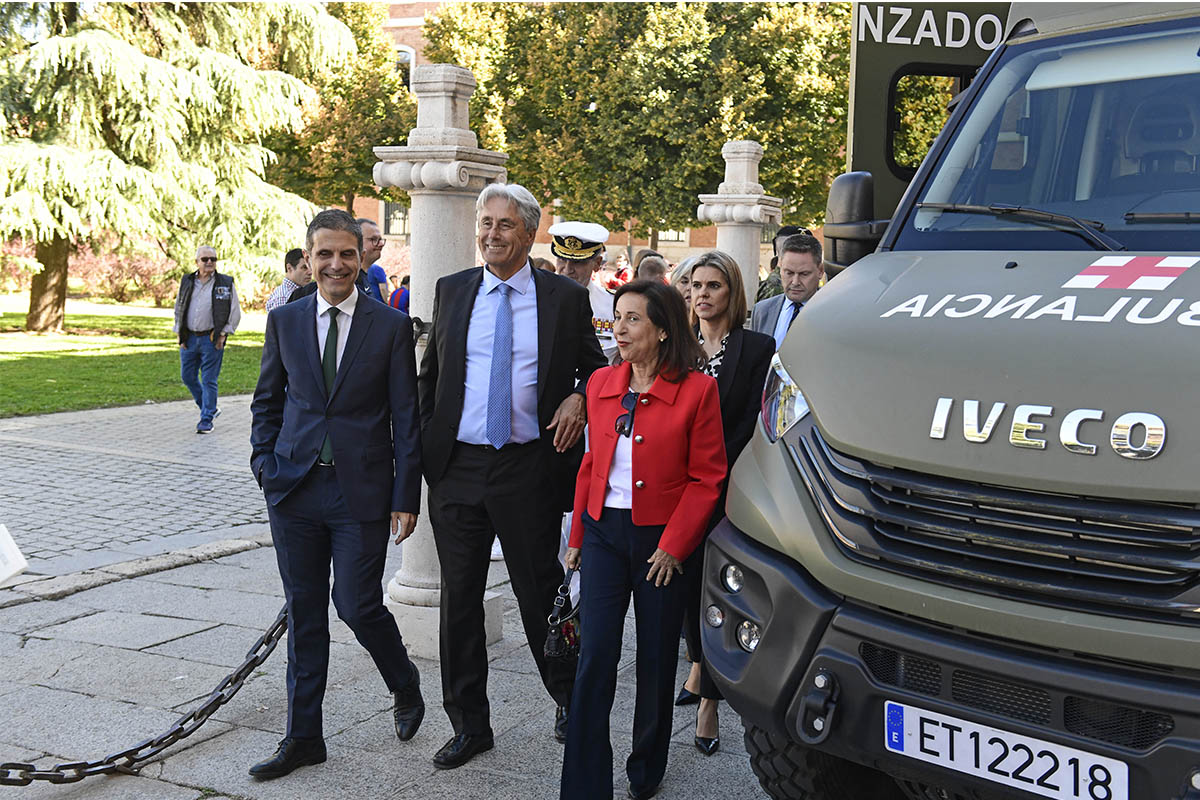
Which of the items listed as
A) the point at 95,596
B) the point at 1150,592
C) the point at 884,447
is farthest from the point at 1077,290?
the point at 95,596

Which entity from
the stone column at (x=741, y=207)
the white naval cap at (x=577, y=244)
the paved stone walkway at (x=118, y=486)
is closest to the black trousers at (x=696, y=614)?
the white naval cap at (x=577, y=244)

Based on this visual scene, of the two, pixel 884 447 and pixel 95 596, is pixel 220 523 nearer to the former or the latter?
pixel 95 596

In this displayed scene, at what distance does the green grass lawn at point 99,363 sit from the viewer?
15.9m

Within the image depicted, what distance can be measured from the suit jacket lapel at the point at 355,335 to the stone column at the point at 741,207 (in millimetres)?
7179

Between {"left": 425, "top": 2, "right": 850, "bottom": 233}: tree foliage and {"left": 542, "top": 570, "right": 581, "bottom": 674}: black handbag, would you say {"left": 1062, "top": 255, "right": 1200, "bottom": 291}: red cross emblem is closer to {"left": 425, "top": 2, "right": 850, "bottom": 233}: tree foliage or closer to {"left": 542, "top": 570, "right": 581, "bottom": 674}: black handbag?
{"left": 542, "top": 570, "right": 581, "bottom": 674}: black handbag

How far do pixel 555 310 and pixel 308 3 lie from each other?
26.1m

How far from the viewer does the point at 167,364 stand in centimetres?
2084

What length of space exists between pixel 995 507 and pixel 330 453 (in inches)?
96.1

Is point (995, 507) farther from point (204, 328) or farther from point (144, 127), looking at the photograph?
point (144, 127)

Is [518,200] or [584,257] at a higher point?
[518,200]

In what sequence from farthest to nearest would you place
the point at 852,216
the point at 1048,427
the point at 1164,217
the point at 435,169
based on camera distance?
1. the point at 435,169
2. the point at 852,216
3. the point at 1164,217
4. the point at 1048,427

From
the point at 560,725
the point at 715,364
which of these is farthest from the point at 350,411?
the point at 560,725

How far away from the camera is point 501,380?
4668 millimetres

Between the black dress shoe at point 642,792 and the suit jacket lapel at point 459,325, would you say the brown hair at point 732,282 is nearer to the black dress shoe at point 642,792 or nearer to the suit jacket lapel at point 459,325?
the suit jacket lapel at point 459,325
